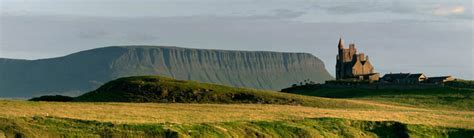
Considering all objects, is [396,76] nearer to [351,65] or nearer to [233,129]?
[351,65]

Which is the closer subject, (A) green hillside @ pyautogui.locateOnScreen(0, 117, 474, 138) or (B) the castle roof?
(A) green hillside @ pyautogui.locateOnScreen(0, 117, 474, 138)

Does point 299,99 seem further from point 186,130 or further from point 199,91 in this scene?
point 186,130

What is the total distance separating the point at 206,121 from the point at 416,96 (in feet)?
224

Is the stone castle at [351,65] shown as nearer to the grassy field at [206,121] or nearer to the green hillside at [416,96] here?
the green hillside at [416,96]

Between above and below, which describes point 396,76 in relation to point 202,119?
above

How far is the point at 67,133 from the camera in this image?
56.0 m

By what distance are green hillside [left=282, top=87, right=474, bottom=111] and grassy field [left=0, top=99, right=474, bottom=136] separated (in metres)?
29.9

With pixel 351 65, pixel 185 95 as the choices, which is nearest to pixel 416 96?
pixel 185 95

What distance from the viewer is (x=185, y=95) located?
106500 millimetres

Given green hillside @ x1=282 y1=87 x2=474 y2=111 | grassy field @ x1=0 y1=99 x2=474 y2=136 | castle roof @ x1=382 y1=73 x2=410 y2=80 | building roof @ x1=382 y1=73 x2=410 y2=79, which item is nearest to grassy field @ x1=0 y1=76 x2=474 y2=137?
grassy field @ x1=0 y1=99 x2=474 y2=136

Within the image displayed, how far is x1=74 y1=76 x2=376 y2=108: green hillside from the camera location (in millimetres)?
103750

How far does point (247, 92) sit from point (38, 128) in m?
56.7

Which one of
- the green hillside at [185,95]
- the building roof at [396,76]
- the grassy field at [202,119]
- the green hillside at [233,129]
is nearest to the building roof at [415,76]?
Result: the building roof at [396,76]

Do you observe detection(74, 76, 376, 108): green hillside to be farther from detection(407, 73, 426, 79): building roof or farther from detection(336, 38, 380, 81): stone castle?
detection(336, 38, 380, 81): stone castle
